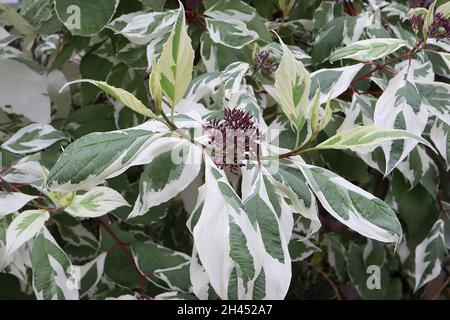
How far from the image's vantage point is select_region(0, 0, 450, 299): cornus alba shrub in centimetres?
34

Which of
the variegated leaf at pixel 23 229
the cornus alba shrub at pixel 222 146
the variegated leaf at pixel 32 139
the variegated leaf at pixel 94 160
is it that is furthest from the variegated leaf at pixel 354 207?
the variegated leaf at pixel 32 139

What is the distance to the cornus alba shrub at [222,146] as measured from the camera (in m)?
0.34

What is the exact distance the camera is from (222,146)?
0.37 metres

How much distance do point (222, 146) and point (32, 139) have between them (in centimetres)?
32

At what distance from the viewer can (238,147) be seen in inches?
14.5

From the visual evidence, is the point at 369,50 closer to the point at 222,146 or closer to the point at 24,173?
the point at 222,146

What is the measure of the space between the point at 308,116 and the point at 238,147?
0.19ft

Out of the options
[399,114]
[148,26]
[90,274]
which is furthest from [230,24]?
[90,274]

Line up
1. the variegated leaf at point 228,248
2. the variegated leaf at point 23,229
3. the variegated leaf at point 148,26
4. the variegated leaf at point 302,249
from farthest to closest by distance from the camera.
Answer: the variegated leaf at point 302,249
the variegated leaf at point 148,26
the variegated leaf at point 23,229
the variegated leaf at point 228,248

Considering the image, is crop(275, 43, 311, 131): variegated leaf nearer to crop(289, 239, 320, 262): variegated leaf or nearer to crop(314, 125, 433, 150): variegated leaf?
crop(314, 125, 433, 150): variegated leaf

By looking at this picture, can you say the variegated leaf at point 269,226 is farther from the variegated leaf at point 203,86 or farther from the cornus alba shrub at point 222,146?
the variegated leaf at point 203,86

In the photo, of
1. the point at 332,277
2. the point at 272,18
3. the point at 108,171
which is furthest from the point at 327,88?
the point at 332,277
